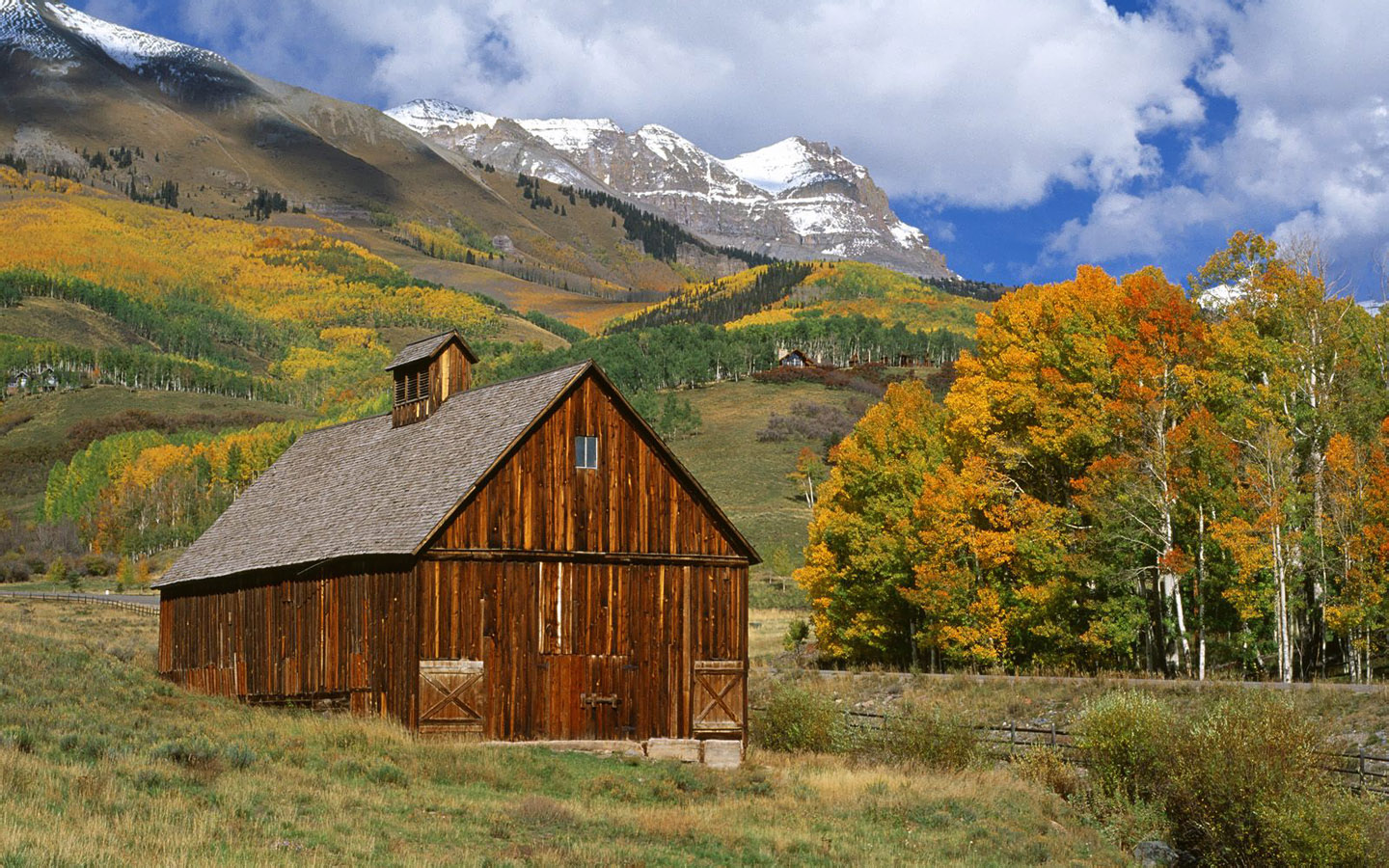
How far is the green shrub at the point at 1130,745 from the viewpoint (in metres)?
29.7

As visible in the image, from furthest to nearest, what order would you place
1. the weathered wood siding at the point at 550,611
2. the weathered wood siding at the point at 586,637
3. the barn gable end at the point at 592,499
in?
the barn gable end at the point at 592,499
the weathered wood siding at the point at 586,637
the weathered wood siding at the point at 550,611

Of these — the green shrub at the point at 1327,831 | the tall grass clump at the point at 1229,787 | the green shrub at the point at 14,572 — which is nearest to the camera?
the green shrub at the point at 1327,831

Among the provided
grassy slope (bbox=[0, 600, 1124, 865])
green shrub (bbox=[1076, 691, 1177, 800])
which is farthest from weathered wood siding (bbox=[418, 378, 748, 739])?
green shrub (bbox=[1076, 691, 1177, 800])

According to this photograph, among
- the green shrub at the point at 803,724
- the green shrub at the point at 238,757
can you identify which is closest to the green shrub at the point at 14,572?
the green shrub at the point at 803,724

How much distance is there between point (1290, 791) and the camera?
26.5 m

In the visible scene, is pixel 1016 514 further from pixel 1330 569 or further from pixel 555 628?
pixel 555 628

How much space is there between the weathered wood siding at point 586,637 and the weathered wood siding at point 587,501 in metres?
0.56

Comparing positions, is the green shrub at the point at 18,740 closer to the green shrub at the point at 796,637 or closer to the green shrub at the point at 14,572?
the green shrub at the point at 796,637

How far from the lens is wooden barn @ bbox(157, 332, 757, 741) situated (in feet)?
105

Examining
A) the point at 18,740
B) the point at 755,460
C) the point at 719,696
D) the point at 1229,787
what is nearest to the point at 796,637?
the point at 719,696

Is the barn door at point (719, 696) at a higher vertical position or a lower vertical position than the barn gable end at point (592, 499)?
lower

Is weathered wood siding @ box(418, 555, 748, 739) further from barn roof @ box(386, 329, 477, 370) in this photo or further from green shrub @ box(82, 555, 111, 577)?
green shrub @ box(82, 555, 111, 577)

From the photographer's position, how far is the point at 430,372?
130 ft

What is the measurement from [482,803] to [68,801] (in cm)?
704
